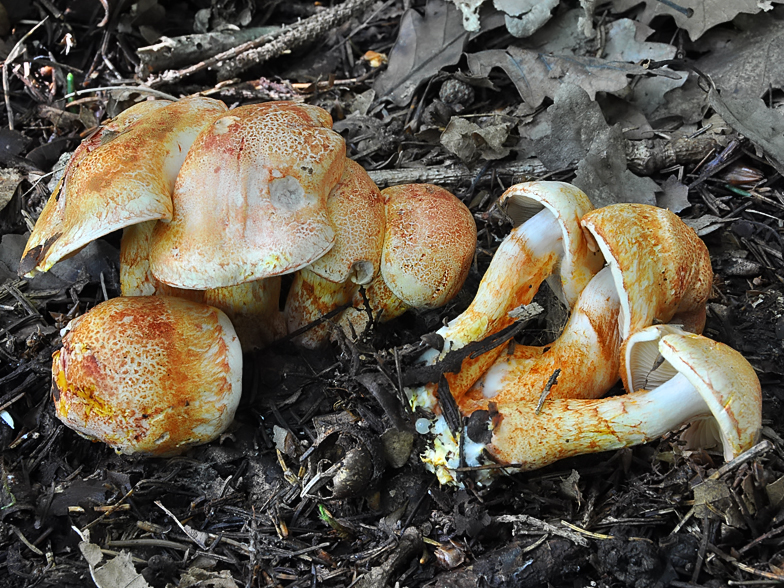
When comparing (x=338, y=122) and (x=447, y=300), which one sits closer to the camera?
(x=447, y=300)

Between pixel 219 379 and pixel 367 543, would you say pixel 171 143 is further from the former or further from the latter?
pixel 367 543

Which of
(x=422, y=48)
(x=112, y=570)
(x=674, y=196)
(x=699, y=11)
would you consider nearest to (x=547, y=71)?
(x=422, y=48)

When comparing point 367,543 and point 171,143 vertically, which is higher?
point 171,143

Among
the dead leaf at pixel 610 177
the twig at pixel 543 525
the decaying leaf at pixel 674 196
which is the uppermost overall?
the dead leaf at pixel 610 177

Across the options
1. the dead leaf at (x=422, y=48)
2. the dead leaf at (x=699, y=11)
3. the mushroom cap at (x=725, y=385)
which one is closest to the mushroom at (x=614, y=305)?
the mushroom cap at (x=725, y=385)

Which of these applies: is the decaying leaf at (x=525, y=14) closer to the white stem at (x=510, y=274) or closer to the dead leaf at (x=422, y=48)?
the dead leaf at (x=422, y=48)

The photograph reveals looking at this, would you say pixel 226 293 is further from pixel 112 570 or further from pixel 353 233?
pixel 112 570

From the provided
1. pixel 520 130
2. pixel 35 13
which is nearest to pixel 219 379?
pixel 520 130
